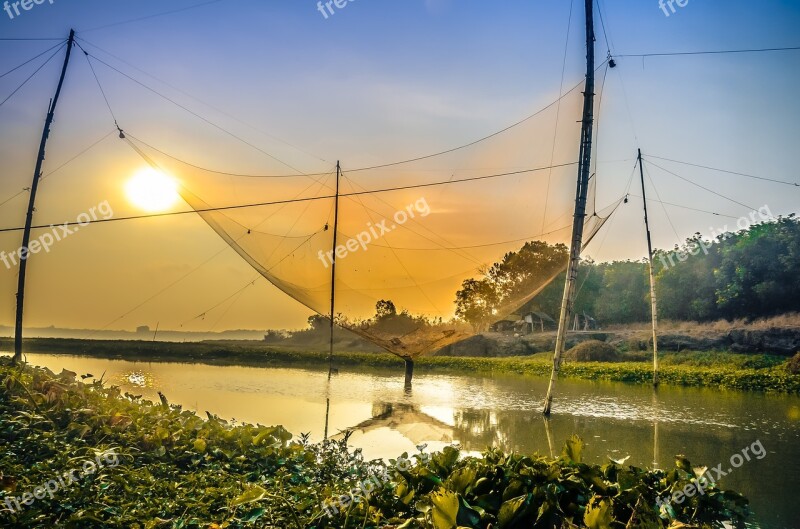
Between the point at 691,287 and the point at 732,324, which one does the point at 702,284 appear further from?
the point at 732,324

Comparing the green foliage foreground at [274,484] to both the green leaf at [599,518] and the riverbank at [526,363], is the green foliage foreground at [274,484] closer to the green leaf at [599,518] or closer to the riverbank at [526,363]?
the green leaf at [599,518]

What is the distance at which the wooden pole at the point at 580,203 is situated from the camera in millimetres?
11789

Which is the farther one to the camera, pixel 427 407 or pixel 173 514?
pixel 427 407

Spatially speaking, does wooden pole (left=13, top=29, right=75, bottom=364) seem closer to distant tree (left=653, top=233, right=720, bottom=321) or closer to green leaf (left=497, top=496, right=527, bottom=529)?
green leaf (left=497, top=496, right=527, bottom=529)

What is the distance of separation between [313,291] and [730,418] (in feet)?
39.1

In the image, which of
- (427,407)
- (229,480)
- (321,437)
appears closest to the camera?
(229,480)

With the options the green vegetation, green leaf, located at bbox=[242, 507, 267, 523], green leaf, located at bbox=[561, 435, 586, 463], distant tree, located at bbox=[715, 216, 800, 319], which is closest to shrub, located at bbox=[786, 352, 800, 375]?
the green vegetation

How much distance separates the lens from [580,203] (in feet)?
39.0

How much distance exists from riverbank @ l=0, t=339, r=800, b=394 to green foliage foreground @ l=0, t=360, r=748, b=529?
676 inches

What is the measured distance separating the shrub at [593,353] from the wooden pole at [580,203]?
17.8 meters

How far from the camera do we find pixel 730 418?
12039 mm

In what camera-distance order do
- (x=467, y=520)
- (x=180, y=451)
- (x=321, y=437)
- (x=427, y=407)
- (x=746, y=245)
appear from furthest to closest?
(x=746, y=245) < (x=427, y=407) < (x=321, y=437) < (x=180, y=451) < (x=467, y=520)

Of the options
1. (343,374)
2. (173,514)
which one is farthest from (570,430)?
(343,374)

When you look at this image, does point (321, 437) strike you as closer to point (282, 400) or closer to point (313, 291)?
point (282, 400)
